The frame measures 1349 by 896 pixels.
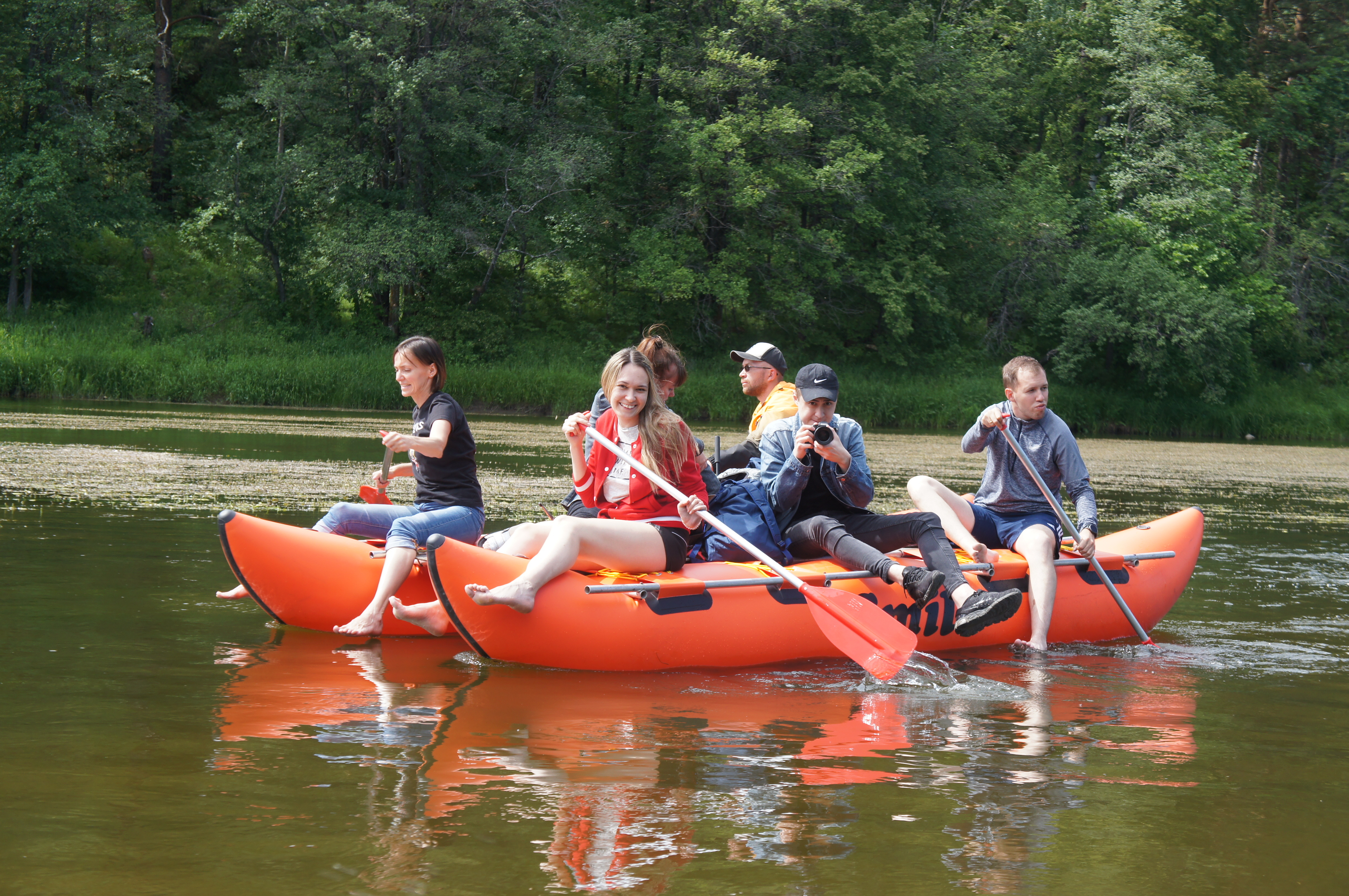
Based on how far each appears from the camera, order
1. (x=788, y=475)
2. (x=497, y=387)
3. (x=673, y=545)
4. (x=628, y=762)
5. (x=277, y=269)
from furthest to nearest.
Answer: (x=277, y=269) < (x=497, y=387) < (x=788, y=475) < (x=673, y=545) < (x=628, y=762)

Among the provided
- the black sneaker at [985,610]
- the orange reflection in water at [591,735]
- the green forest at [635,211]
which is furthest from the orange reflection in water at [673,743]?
the green forest at [635,211]

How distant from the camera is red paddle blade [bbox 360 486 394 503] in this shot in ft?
19.0

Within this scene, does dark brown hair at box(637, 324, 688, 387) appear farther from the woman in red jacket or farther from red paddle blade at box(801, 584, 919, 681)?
→ red paddle blade at box(801, 584, 919, 681)

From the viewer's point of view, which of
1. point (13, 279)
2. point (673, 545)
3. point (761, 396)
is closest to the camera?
point (673, 545)

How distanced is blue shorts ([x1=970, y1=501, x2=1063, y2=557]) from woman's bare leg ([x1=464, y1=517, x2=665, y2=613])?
75.0 inches

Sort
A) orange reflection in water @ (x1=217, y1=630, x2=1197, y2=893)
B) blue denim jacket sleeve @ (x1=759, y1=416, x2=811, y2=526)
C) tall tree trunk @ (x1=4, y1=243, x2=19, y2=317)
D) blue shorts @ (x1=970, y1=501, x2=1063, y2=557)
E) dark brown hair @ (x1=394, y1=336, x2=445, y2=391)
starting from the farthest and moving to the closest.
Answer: tall tree trunk @ (x1=4, y1=243, x2=19, y2=317) < blue shorts @ (x1=970, y1=501, x2=1063, y2=557) < dark brown hair @ (x1=394, y1=336, x2=445, y2=391) < blue denim jacket sleeve @ (x1=759, y1=416, x2=811, y2=526) < orange reflection in water @ (x1=217, y1=630, x2=1197, y2=893)

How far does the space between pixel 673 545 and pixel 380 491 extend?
5.15 ft

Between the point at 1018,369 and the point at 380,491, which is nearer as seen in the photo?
the point at 380,491

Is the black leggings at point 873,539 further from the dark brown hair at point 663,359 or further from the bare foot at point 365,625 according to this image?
the bare foot at point 365,625

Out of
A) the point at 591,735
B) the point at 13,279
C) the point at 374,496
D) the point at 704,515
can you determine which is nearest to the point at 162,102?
the point at 13,279

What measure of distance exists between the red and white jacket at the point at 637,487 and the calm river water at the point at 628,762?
643 millimetres

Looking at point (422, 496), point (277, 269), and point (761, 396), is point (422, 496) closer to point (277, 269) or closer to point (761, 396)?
point (761, 396)

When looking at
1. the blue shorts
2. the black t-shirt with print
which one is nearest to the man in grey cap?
the blue shorts

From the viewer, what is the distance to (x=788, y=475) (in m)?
5.34
